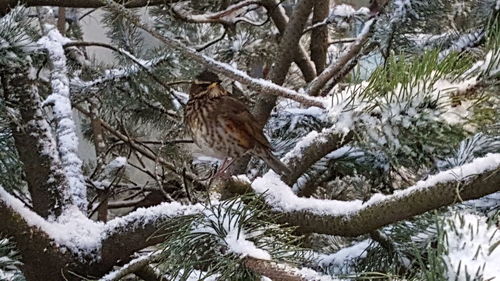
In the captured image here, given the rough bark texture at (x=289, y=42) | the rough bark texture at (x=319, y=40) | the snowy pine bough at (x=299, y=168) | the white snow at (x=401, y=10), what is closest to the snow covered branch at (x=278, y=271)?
the snowy pine bough at (x=299, y=168)

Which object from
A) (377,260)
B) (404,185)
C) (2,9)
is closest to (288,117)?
(404,185)

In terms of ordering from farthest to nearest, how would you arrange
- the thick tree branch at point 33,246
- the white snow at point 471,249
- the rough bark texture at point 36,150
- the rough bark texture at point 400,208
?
1. the rough bark texture at point 36,150
2. the thick tree branch at point 33,246
3. the rough bark texture at point 400,208
4. the white snow at point 471,249

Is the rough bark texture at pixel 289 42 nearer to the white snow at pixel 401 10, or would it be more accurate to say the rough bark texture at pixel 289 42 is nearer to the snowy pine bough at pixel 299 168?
the snowy pine bough at pixel 299 168

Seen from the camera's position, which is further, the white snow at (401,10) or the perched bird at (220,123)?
the perched bird at (220,123)

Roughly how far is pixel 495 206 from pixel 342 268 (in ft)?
0.49

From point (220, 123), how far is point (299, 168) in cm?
33

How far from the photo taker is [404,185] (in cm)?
71

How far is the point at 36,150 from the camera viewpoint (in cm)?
56

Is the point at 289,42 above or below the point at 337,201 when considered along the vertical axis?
above

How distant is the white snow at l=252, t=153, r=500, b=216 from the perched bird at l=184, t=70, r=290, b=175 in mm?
260

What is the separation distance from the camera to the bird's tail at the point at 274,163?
0.51 meters

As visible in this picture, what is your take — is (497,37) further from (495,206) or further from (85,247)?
(85,247)

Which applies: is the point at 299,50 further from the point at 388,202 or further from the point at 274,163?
the point at 388,202

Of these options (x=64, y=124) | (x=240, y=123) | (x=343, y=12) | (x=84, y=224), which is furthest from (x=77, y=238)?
(x=343, y=12)
